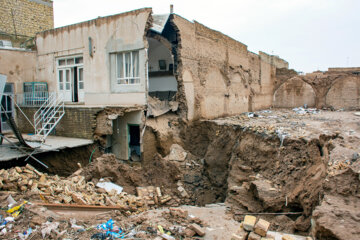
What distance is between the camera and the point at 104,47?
36.9 ft

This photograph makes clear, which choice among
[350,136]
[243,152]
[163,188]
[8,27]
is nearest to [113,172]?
[163,188]

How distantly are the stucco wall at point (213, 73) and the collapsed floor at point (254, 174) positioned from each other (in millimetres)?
1457

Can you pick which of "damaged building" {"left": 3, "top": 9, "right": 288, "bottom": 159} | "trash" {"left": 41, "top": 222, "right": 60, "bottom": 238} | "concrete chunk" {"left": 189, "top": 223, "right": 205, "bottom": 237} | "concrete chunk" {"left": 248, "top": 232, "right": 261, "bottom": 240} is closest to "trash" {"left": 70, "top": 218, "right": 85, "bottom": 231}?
"trash" {"left": 41, "top": 222, "right": 60, "bottom": 238}

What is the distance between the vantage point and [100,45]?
37.2 ft

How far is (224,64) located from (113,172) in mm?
9077

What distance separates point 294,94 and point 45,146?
20.6m

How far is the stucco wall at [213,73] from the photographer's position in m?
11.5

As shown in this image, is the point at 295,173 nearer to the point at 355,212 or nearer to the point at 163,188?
the point at 355,212

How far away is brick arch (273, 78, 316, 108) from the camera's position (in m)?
22.5

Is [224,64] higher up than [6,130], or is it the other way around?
[224,64]

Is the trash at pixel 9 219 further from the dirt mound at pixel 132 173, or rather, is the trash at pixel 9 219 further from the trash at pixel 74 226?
the dirt mound at pixel 132 173

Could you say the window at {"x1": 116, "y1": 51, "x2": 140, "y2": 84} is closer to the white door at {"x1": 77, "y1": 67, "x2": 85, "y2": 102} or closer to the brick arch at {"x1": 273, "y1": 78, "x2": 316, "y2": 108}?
the white door at {"x1": 77, "y1": 67, "x2": 85, "y2": 102}

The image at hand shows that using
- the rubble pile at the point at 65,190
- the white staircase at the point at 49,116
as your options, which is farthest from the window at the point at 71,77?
the rubble pile at the point at 65,190

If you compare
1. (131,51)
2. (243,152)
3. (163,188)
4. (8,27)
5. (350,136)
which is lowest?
(163,188)
